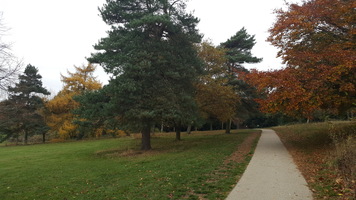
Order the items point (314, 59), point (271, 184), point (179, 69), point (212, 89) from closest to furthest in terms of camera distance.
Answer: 1. point (271, 184)
2. point (314, 59)
3. point (179, 69)
4. point (212, 89)

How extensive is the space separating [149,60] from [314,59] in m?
8.35

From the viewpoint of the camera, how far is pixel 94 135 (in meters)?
33.2

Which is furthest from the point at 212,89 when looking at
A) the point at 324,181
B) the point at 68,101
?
the point at 68,101

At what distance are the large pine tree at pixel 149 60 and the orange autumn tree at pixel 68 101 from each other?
1935 cm

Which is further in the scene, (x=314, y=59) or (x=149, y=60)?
(x=149, y=60)

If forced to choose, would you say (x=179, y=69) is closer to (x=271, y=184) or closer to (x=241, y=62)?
(x=271, y=184)

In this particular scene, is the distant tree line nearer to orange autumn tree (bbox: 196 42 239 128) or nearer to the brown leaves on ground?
orange autumn tree (bbox: 196 42 239 128)

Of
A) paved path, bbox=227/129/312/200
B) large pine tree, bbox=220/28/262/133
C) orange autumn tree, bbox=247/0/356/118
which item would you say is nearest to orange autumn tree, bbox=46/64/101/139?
large pine tree, bbox=220/28/262/133

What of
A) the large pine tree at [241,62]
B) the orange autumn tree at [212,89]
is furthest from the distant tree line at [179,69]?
the large pine tree at [241,62]

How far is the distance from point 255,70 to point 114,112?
27.2 ft

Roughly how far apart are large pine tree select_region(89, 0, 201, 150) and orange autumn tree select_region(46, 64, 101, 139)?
1935cm

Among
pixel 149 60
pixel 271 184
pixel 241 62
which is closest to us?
pixel 271 184

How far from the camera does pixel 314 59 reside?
35.2ft

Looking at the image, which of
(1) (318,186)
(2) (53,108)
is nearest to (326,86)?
(1) (318,186)
